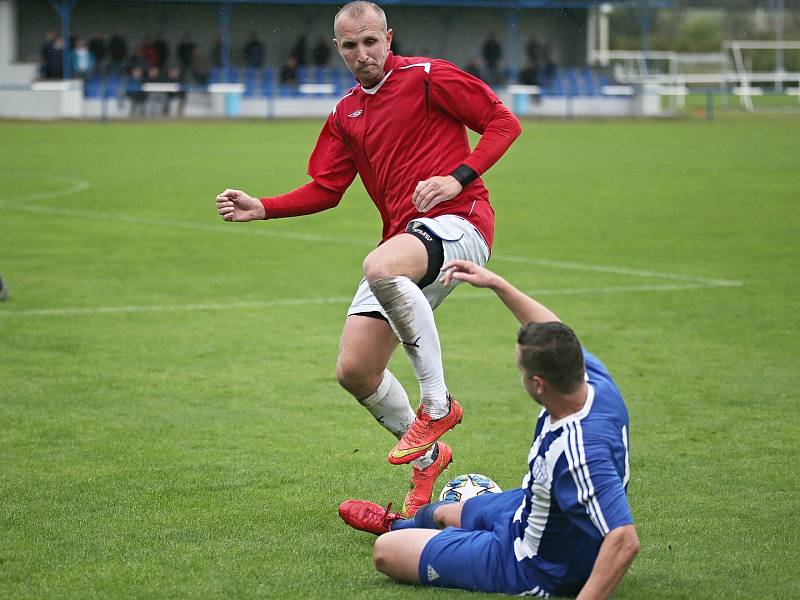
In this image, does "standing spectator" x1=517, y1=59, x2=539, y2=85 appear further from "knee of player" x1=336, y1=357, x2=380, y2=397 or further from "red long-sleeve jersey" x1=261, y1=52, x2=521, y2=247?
"knee of player" x1=336, y1=357, x2=380, y2=397

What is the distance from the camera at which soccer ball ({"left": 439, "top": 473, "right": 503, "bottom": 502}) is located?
5926 mm

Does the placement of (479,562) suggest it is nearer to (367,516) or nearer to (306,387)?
(367,516)

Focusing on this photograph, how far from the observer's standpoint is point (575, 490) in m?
4.54

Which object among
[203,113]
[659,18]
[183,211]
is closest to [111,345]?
[183,211]

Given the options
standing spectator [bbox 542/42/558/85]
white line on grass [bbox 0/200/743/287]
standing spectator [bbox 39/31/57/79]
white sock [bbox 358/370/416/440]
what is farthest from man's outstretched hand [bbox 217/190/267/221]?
standing spectator [bbox 542/42/558/85]

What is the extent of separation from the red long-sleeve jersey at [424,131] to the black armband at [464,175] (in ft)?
0.24

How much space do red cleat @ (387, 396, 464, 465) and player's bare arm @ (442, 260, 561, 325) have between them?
3.39 feet

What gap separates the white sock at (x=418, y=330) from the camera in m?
5.68

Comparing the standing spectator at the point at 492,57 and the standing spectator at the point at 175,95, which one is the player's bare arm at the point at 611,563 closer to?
the standing spectator at the point at 175,95

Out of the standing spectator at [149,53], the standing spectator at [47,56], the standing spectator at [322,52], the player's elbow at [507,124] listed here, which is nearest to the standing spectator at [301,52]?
the standing spectator at [322,52]

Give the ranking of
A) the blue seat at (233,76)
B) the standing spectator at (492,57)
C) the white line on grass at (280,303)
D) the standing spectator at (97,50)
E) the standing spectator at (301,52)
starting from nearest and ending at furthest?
the white line on grass at (280,303) → the standing spectator at (97,50) → the standing spectator at (301,52) → the blue seat at (233,76) → the standing spectator at (492,57)

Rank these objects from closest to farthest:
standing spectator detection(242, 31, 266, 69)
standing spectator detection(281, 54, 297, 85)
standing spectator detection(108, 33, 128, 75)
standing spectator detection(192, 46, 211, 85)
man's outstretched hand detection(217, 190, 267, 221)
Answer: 1. man's outstretched hand detection(217, 190, 267, 221)
2. standing spectator detection(108, 33, 128, 75)
3. standing spectator detection(192, 46, 211, 85)
4. standing spectator detection(281, 54, 297, 85)
5. standing spectator detection(242, 31, 266, 69)

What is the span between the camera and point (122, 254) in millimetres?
15453

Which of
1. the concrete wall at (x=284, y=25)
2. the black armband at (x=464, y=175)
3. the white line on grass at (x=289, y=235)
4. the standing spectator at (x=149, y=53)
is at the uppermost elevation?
the concrete wall at (x=284, y=25)
